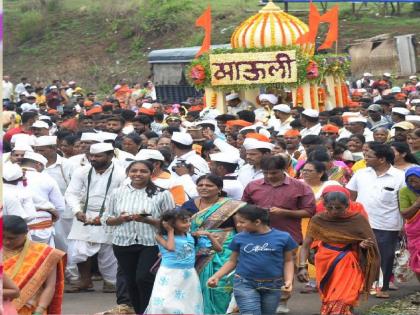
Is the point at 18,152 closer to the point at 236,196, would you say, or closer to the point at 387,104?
the point at 236,196

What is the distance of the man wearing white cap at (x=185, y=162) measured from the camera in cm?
1066

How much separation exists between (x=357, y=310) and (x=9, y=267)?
3.63 meters

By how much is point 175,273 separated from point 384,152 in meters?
2.71

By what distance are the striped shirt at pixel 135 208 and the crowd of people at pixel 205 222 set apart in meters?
0.01

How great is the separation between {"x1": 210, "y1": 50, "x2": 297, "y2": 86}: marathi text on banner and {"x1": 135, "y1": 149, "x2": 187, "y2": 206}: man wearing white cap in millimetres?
9943

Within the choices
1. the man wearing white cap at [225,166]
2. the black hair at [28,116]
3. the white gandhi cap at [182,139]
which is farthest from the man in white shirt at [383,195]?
the black hair at [28,116]

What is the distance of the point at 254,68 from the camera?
793 inches

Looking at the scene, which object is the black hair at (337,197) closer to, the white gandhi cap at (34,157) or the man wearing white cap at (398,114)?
the white gandhi cap at (34,157)

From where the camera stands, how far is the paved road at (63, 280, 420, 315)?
33.3 ft

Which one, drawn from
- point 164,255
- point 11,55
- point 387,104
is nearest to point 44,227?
point 164,255

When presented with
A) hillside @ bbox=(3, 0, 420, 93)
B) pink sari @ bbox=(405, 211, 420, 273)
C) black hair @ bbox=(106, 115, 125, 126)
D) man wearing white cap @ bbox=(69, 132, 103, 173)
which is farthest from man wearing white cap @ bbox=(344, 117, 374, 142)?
hillside @ bbox=(3, 0, 420, 93)

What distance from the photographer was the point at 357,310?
1005cm

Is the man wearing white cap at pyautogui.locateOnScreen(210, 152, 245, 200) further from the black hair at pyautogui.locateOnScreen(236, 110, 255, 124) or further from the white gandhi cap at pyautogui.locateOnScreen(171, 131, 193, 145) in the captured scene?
the black hair at pyautogui.locateOnScreen(236, 110, 255, 124)

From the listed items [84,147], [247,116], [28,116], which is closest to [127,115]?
[28,116]
